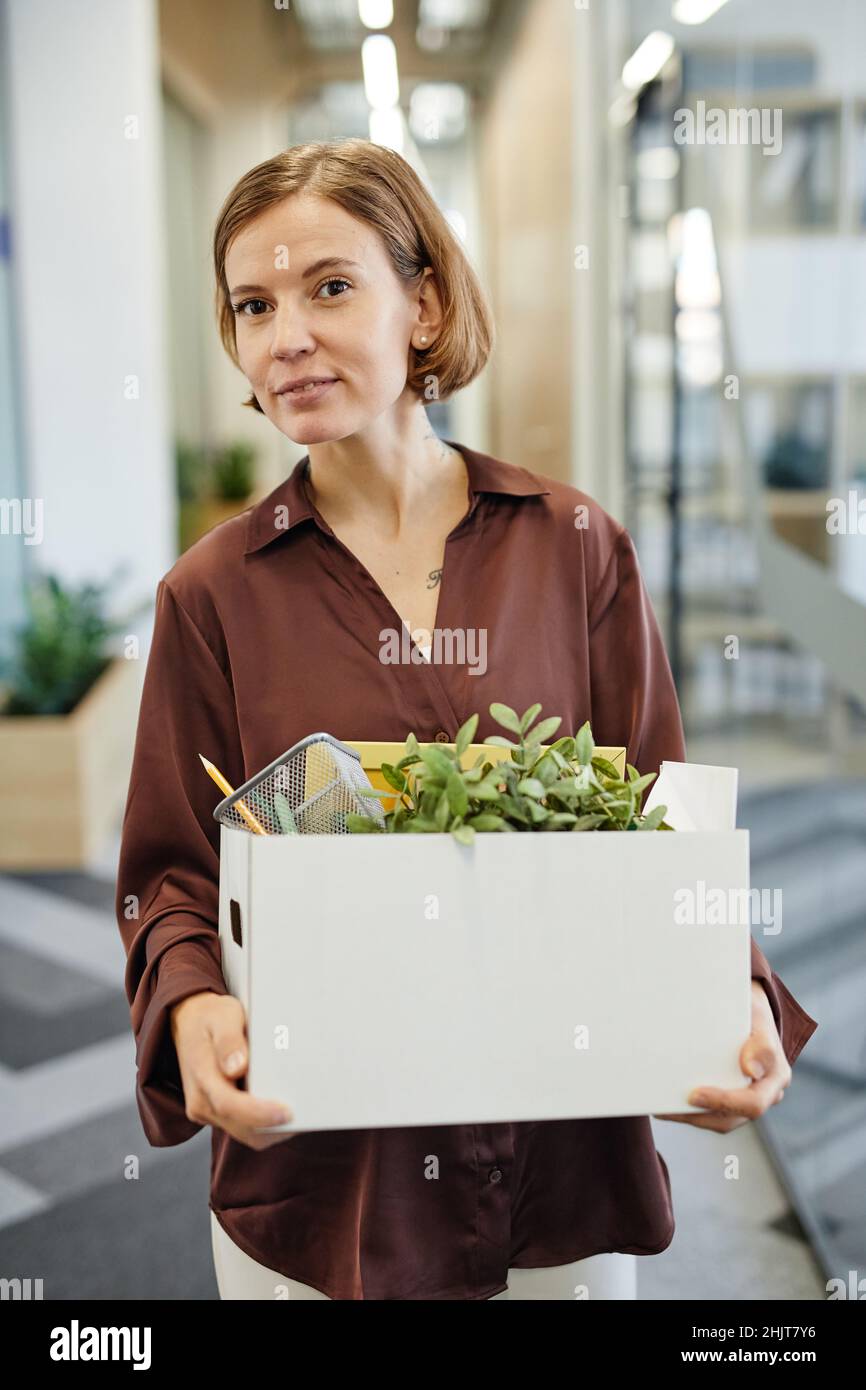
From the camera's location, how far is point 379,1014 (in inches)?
30.6

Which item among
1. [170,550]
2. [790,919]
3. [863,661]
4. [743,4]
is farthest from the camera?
[170,550]

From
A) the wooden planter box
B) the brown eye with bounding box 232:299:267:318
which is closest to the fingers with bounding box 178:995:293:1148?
the brown eye with bounding box 232:299:267:318

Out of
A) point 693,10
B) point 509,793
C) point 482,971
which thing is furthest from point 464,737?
point 693,10

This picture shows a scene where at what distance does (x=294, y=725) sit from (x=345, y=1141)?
35 cm

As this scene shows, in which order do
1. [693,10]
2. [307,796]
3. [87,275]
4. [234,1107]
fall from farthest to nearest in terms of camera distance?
1. [87,275]
2. [693,10]
3. [307,796]
4. [234,1107]

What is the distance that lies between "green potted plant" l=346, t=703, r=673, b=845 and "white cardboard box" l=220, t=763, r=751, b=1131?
4 cm

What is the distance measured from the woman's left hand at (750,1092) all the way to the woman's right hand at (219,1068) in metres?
0.26

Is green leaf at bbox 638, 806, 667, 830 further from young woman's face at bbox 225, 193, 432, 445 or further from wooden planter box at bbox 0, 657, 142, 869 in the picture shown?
wooden planter box at bbox 0, 657, 142, 869

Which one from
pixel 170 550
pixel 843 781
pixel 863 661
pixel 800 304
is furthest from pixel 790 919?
pixel 170 550

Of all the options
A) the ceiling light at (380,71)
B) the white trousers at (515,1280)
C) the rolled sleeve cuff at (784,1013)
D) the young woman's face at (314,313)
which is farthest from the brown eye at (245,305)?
the ceiling light at (380,71)

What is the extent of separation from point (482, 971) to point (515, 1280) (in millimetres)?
436

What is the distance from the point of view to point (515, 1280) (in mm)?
1062

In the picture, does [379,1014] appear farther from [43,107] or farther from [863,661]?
[43,107]

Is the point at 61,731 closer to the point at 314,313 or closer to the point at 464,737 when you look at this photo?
the point at 314,313
